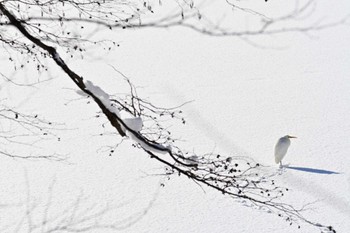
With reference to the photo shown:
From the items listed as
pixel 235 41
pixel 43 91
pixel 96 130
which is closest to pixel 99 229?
pixel 96 130

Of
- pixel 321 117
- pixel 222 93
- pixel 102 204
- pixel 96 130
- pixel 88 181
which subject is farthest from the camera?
pixel 222 93

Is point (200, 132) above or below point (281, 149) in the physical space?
above

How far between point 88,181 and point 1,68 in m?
2.36

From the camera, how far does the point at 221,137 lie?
474 cm

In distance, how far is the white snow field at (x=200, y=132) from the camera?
137 inches

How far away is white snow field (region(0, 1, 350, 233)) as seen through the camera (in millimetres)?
3475

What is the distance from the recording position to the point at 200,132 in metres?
4.80

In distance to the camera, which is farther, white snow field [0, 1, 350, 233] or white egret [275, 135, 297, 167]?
white egret [275, 135, 297, 167]

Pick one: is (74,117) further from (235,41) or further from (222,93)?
(235,41)

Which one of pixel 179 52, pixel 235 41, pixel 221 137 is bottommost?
pixel 221 137

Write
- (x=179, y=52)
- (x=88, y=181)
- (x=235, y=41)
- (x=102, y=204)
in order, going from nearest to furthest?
(x=102, y=204)
(x=88, y=181)
(x=179, y=52)
(x=235, y=41)

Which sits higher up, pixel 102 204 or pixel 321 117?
pixel 321 117

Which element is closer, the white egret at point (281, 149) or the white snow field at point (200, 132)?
the white snow field at point (200, 132)

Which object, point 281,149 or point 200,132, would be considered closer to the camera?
point 281,149
